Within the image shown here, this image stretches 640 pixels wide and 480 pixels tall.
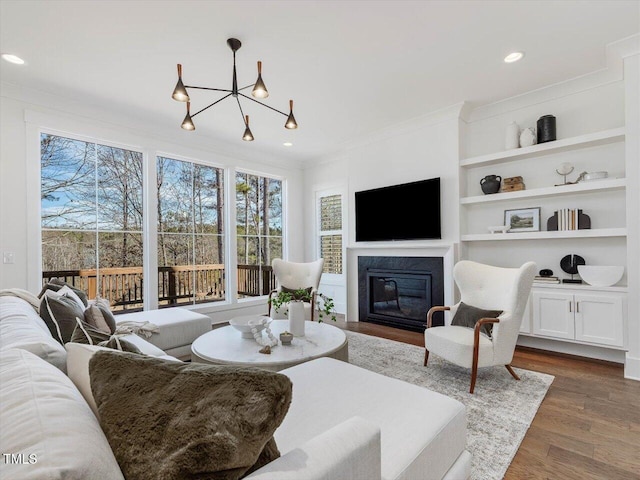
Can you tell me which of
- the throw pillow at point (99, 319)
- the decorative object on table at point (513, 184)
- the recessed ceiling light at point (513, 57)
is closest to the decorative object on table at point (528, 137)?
the decorative object on table at point (513, 184)

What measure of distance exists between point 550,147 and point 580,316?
1.74 metres

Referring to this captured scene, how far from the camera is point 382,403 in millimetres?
1369

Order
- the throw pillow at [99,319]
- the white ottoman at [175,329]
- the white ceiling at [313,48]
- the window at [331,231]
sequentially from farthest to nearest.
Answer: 1. the window at [331,231]
2. the white ottoman at [175,329]
3. the white ceiling at [313,48]
4. the throw pillow at [99,319]

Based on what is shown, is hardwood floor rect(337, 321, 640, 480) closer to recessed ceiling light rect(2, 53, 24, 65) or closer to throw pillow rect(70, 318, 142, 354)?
throw pillow rect(70, 318, 142, 354)

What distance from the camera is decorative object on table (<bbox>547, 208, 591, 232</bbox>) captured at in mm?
3191

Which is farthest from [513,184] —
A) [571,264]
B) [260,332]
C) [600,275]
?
[260,332]

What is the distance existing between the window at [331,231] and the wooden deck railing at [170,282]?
1.08 metres

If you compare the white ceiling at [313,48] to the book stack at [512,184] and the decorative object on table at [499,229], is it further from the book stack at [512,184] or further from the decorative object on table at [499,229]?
the decorative object on table at [499,229]

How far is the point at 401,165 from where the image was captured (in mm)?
4355

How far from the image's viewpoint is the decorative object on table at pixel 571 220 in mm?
3191

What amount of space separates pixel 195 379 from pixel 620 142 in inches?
166

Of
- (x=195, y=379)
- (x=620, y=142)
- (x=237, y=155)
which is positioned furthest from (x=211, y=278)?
(x=620, y=142)

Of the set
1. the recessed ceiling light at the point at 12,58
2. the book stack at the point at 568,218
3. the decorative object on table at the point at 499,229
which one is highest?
the recessed ceiling light at the point at 12,58

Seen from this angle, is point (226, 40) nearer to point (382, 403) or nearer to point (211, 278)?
point (382, 403)
